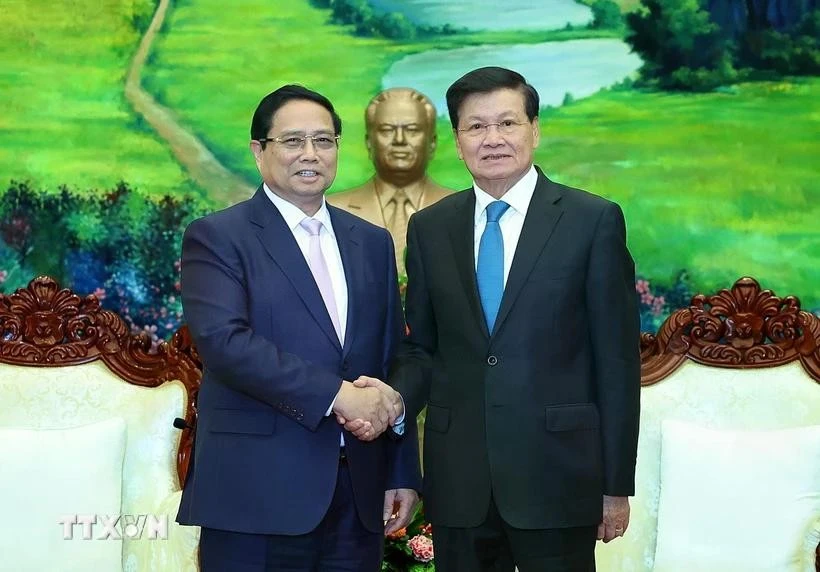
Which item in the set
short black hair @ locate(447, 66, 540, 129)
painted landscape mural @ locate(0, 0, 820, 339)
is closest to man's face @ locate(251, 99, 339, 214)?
short black hair @ locate(447, 66, 540, 129)

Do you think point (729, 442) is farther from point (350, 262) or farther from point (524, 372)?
point (350, 262)

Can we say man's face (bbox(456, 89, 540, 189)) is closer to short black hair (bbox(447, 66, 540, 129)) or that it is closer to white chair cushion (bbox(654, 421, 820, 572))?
short black hair (bbox(447, 66, 540, 129))

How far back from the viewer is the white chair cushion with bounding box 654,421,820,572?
2.96 metres

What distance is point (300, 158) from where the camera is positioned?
7.10 ft

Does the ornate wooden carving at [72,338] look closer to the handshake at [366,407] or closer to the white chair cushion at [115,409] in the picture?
the white chair cushion at [115,409]

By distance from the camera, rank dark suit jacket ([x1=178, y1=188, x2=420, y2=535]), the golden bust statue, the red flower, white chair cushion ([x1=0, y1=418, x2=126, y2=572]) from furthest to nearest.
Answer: the golden bust statue, the red flower, white chair cushion ([x1=0, y1=418, x2=126, y2=572]), dark suit jacket ([x1=178, y1=188, x2=420, y2=535])

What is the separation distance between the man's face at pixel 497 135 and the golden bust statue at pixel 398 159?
5.13 feet

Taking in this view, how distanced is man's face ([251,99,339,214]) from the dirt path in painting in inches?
64.3

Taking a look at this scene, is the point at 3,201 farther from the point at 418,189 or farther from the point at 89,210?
the point at 418,189

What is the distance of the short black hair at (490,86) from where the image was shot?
216 centimetres

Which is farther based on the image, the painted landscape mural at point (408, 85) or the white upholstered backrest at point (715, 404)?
the painted landscape mural at point (408, 85)

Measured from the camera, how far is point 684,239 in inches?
148

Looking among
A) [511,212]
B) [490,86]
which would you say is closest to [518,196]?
[511,212]

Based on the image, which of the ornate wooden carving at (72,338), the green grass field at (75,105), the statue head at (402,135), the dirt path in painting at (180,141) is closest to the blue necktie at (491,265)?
the ornate wooden carving at (72,338)
